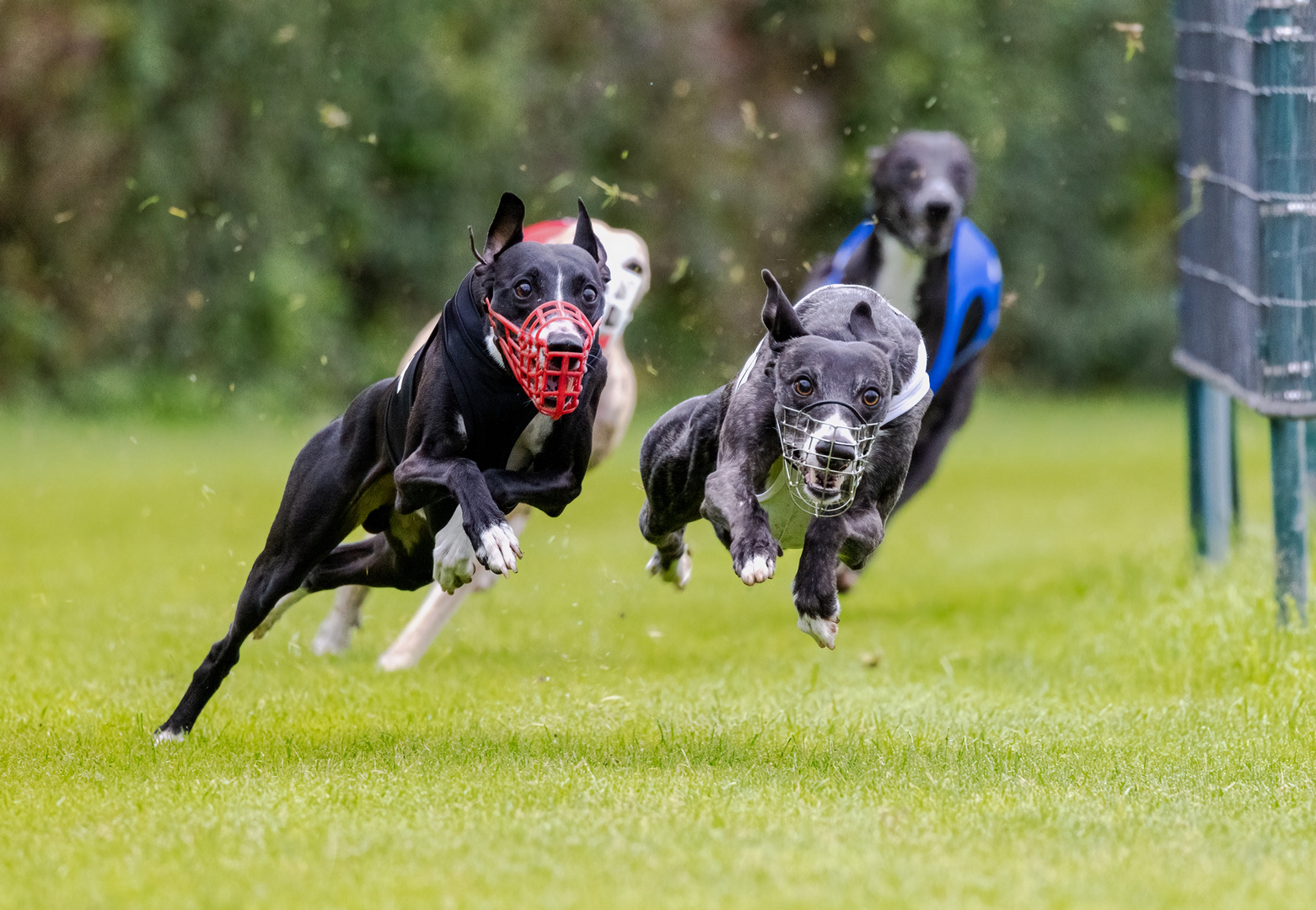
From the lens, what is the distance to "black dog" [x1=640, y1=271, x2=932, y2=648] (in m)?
4.32

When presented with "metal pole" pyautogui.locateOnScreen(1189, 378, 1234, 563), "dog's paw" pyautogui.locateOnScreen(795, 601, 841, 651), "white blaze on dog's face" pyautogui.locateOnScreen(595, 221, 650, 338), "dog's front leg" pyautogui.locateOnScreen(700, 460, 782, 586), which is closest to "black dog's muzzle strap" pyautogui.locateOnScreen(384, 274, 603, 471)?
"dog's front leg" pyautogui.locateOnScreen(700, 460, 782, 586)

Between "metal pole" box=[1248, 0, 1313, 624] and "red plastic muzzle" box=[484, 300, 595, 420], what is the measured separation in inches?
133

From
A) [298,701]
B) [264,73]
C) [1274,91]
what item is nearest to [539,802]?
[298,701]

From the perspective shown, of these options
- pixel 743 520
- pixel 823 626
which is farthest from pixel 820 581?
pixel 743 520

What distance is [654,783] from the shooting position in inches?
181

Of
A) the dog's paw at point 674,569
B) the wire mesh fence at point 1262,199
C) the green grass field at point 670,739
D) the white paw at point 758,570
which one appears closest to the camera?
the green grass field at point 670,739

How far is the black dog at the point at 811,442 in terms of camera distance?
14.2ft

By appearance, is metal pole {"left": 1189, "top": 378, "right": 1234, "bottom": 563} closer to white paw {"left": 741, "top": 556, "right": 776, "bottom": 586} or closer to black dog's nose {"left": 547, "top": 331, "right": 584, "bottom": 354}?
white paw {"left": 741, "top": 556, "right": 776, "bottom": 586}

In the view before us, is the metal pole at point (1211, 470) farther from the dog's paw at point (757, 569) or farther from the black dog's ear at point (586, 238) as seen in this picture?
the dog's paw at point (757, 569)

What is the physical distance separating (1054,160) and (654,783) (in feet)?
77.1

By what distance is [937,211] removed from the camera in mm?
6668

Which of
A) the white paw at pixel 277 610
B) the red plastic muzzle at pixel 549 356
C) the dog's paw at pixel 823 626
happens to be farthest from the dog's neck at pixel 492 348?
the white paw at pixel 277 610

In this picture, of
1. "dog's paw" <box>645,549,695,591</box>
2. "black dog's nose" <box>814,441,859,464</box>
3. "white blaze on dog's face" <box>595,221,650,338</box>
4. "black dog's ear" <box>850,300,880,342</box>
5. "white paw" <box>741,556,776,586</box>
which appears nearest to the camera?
"black dog's nose" <box>814,441,859,464</box>

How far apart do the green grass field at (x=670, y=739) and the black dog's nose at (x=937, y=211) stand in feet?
5.82
